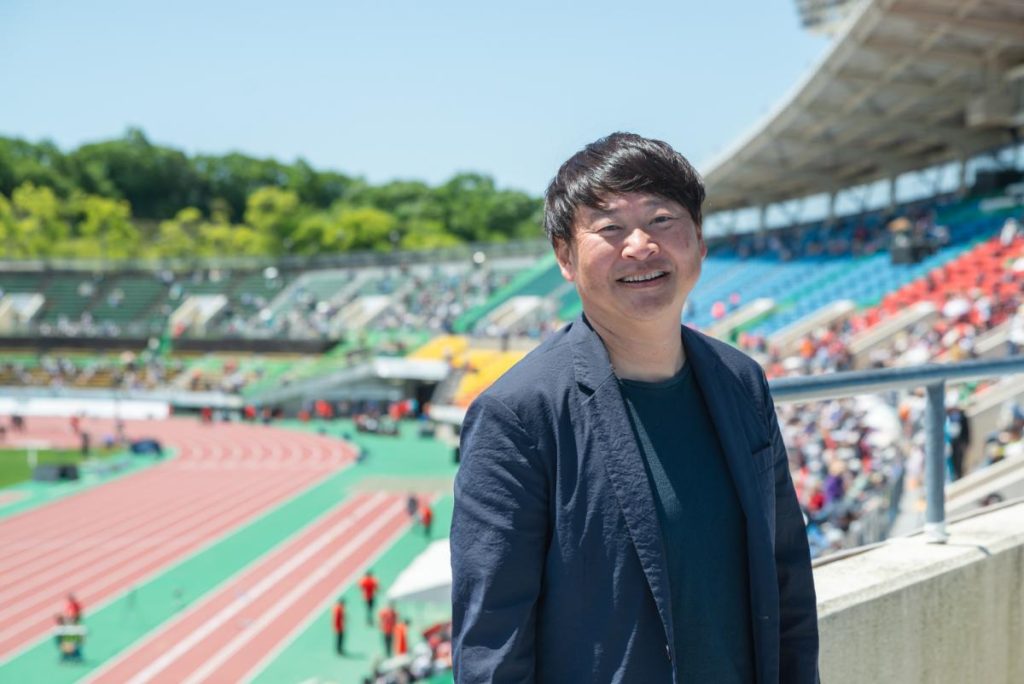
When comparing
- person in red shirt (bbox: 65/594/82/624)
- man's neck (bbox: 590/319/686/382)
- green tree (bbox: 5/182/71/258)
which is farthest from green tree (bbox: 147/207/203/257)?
man's neck (bbox: 590/319/686/382)

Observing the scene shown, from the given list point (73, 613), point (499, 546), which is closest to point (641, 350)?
point (499, 546)

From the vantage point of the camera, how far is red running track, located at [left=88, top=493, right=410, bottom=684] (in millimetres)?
11914

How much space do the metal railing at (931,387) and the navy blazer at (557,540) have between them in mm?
1024

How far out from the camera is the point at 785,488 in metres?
1.73

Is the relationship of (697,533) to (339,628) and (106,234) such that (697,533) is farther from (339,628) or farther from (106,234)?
(106,234)

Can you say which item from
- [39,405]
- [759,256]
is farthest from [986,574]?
[39,405]

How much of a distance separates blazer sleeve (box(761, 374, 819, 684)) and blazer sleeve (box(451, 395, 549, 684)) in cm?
53

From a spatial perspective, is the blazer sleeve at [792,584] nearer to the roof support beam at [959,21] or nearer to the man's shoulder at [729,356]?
the man's shoulder at [729,356]

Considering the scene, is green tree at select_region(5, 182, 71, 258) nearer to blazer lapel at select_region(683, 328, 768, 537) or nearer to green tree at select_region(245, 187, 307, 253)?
green tree at select_region(245, 187, 307, 253)

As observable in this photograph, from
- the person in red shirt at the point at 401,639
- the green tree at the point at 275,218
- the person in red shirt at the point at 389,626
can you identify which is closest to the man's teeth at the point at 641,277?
the person in red shirt at the point at 401,639

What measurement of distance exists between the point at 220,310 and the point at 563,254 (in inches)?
1999

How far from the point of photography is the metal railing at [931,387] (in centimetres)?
238

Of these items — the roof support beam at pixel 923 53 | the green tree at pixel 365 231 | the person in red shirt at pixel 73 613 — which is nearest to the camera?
the person in red shirt at pixel 73 613

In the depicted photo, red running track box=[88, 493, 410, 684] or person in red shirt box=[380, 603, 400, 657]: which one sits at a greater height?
person in red shirt box=[380, 603, 400, 657]
